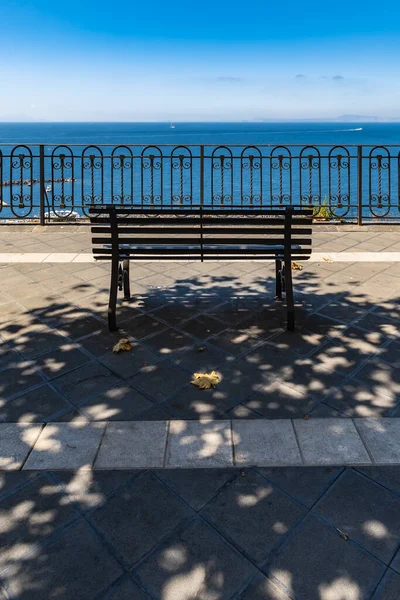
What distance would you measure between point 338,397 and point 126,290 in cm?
281

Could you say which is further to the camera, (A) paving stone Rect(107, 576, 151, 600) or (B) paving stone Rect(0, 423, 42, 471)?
(B) paving stone Rect(0, 423, 42, 471)

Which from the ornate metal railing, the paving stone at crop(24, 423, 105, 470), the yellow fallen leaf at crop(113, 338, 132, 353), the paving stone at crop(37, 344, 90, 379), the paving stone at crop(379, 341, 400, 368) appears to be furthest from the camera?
the ornate metal railing

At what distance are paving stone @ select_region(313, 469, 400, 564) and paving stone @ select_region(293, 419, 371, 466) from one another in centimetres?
15

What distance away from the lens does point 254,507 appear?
2387mm

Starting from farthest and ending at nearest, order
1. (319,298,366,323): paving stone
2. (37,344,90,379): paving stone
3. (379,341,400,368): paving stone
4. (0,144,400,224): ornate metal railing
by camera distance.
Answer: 1. (0,144,400,224): ornate metal railing
2. (319,298,366,323): paving stone
3. (379,341,400,368): paving stone
4. (37,344,90,379): paving stone

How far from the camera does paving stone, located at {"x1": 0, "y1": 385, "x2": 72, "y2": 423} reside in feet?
10.4

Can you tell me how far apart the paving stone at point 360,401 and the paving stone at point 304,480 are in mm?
666

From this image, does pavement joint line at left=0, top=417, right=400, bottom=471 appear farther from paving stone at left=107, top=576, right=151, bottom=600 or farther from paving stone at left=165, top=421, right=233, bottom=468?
paving stone at left=107, top=576, right=151, bottom=600

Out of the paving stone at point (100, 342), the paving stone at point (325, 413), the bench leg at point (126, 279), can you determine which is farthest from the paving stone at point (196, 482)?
the bench leg at point (126, 279)

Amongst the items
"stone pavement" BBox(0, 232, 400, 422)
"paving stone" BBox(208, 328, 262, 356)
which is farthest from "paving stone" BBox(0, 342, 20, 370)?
"paving stone" BBox(208, 328, 262, 356)

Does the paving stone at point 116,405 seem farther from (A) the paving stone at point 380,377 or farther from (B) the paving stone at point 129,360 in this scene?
(A) the paving stone at point 380,377

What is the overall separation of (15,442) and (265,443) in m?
1.48

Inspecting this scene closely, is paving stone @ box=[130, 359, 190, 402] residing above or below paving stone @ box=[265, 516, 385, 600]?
above

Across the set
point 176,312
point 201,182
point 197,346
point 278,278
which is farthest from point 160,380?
point 201,182
